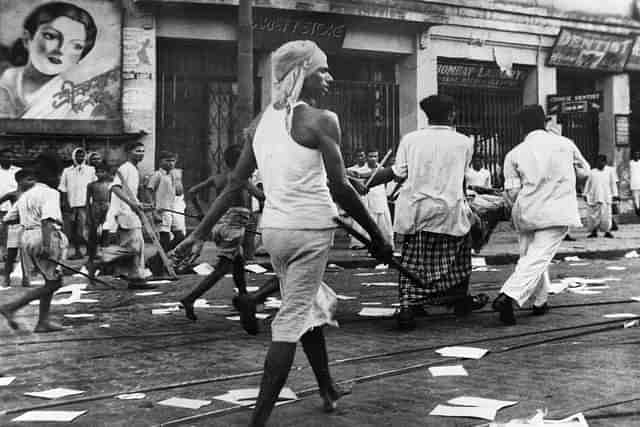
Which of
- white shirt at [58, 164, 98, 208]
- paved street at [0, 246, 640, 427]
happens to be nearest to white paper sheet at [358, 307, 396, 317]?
paved street at [0, 246, 640, 427]

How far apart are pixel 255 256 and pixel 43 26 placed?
664 cm

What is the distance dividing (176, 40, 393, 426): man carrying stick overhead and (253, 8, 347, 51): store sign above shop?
13.4 metres

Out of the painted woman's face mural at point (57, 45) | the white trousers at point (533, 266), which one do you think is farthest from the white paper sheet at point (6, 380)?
the painted woman's face mural at point (57, 45)

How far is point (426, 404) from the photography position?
3.94m

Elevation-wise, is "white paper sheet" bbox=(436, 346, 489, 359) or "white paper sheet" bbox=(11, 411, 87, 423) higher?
"white paper sheet" bbox=(436, 346, 489, 359)

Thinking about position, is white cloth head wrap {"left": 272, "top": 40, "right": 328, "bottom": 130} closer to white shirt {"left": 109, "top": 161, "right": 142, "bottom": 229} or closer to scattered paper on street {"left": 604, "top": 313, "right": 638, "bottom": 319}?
scattered paper on street {"left": 604, "top": 313, "right": 638, "bottom": 319}

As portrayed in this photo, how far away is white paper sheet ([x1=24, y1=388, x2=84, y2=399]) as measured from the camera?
4281 millimetres

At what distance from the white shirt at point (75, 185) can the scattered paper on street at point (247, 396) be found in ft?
33.0

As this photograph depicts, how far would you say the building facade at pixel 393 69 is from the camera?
1590cm

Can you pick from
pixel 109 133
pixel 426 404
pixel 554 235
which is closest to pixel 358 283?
pixel 554 235

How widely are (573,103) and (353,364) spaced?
1579cm

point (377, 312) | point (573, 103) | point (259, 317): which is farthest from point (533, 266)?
point (573, 103)

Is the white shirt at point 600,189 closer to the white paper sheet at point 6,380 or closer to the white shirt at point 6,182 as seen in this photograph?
the white shirt at point 6,182

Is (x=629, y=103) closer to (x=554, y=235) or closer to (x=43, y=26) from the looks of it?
(x=43, y=26)
